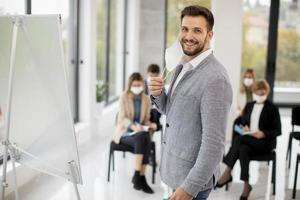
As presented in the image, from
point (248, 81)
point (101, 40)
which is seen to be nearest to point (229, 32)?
point (248, 81)

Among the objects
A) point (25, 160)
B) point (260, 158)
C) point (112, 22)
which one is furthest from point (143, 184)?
point (112, 22)

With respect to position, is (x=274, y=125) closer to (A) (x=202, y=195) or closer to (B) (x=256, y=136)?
(B) (x=256, y=136)

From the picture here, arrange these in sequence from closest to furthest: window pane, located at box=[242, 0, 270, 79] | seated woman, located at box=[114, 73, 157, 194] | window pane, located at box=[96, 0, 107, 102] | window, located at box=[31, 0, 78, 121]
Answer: seated woman, located at box=[114, 73, 157, 194], window, located at box=[31, 0, 78, 121], window pane, located at box=[96, 0, 107, 102], window pane, located at box=[242, 0, 270, 79]

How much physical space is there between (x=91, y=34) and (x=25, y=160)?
3496 millimetres

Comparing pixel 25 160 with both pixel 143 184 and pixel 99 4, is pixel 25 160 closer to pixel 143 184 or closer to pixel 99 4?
pixel 143 184

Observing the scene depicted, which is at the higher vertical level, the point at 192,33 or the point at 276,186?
the point at 192,33

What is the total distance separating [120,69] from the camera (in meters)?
8.67

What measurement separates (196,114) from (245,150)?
8.08 feet

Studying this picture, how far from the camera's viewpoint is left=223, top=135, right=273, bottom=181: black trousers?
156 inches

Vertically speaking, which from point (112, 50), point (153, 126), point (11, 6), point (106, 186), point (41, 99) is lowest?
point (106, 186)

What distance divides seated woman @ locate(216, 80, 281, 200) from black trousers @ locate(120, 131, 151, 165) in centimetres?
79

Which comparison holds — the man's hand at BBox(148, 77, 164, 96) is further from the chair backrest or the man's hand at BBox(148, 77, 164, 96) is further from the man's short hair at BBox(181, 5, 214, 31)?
the chair backrest

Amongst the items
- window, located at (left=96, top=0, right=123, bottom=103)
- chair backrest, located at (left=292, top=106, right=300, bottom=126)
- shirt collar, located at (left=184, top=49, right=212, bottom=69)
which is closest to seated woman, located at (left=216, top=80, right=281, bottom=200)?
chair backrest, located at (left=292, top=106, right=300, bottom=126)

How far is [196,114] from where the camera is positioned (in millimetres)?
1698
